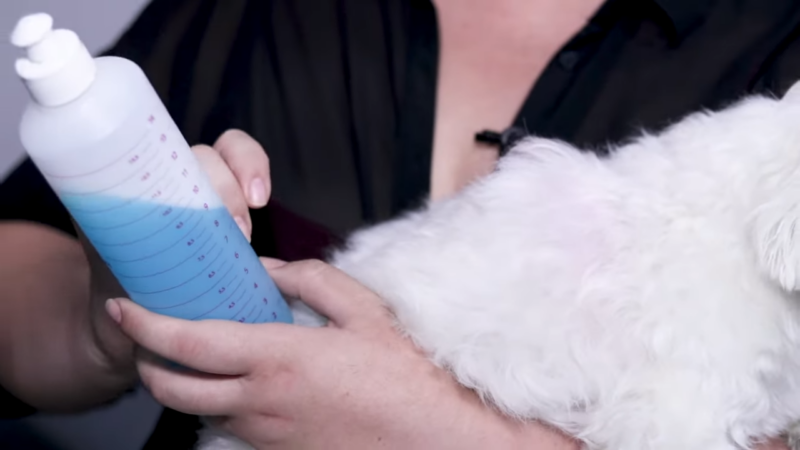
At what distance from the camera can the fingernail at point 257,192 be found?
69 centimetres

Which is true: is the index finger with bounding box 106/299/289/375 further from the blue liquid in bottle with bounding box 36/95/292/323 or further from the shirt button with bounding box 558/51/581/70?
the shirt button with bounding box 558/51/581/70

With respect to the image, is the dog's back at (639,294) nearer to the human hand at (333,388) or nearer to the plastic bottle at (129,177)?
the human hand at (333,388)

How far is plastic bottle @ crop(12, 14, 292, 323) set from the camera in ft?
1.46

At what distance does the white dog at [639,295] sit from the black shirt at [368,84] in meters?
0.19

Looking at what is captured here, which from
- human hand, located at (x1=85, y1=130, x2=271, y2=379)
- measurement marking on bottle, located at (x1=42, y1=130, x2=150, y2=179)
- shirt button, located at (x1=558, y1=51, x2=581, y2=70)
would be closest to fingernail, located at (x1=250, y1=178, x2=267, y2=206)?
human hand, located at (x1=85, y1=130, x2=271, y2=379)

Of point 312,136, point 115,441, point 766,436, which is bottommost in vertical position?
point 115,441

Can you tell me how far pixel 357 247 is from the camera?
2.49 ft

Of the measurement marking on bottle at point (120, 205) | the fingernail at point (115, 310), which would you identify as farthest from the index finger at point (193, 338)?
the measurement marking on bottle at point (120, 205)

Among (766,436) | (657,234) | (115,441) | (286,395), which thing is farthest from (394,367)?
(115,441)

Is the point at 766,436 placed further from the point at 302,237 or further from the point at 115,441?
the point at 115,441

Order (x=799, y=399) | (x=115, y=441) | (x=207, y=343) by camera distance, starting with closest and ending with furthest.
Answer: (x=207, y=343) < (x=799, y=399) < (x=115, y=441)

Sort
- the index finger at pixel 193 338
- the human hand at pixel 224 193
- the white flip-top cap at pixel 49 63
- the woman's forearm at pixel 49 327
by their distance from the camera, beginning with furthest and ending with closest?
the woman's forearm at pixel 49 327 < the human hand at pixel 224 193 < the index finger at pixel 193 338 < the white flip-top cap at pixel 49 63

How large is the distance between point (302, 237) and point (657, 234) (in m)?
0.43

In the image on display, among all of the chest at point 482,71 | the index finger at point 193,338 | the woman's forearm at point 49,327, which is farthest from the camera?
the chest at point 482,71
